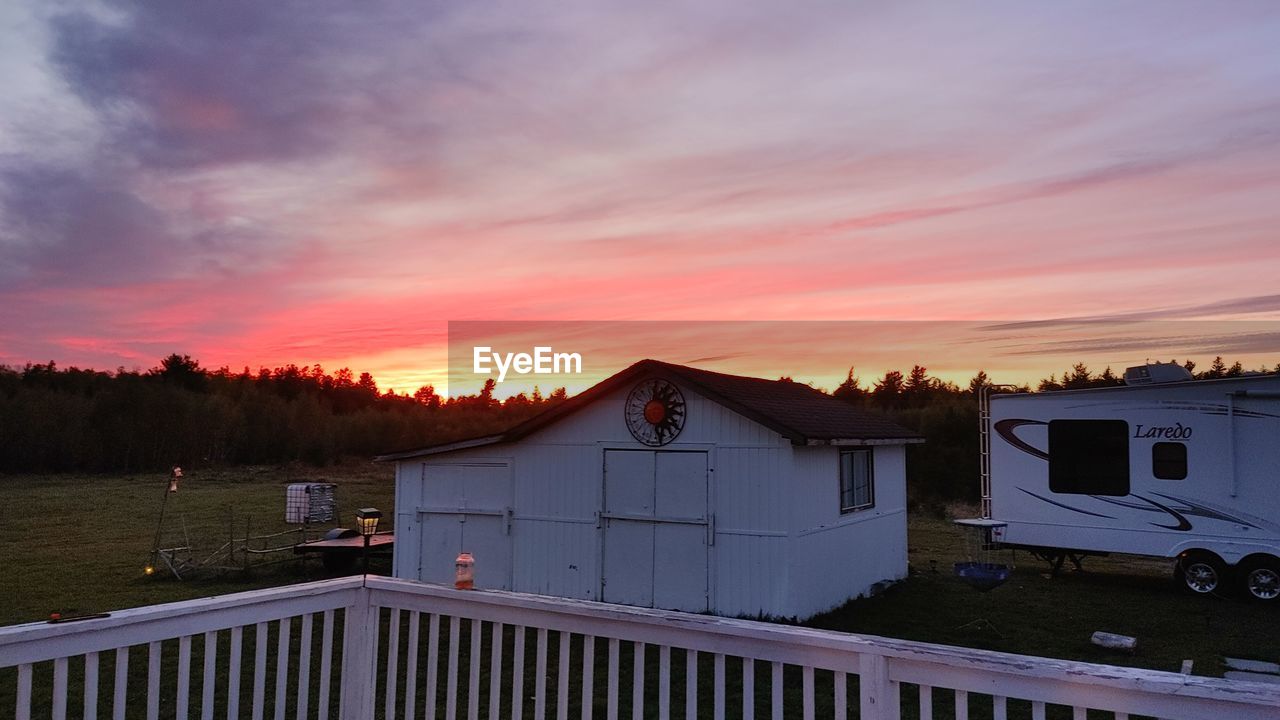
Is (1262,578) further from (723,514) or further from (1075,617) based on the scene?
(723,514)

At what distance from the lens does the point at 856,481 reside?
42.9 ft

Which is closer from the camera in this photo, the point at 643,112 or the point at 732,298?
the point at 643,112

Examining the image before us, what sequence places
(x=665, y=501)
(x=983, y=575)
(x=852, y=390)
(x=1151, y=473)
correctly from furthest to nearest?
(x=852, y=390)
(x=1151, y=473)
(x=665, y=501)
(x=983, y=575)

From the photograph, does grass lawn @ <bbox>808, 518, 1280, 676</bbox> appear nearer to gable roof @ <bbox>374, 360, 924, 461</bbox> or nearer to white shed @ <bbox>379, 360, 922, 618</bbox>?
white shed @ <bbox>379, 360, 922, 618</bbox>

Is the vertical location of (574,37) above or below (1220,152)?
above

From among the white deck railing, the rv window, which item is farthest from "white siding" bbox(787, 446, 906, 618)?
the white deck railing

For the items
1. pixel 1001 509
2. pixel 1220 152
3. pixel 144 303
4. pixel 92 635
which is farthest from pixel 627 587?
pixel 144 303

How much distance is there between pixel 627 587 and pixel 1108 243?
32.2 ft

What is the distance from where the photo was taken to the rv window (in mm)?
12398

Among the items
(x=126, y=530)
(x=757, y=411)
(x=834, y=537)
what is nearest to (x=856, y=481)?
(x=834, y=537)

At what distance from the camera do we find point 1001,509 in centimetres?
1395

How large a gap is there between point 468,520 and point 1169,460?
444 inches

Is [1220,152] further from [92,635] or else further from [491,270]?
[92,635]

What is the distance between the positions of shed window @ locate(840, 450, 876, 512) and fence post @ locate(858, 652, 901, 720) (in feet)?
33.9
